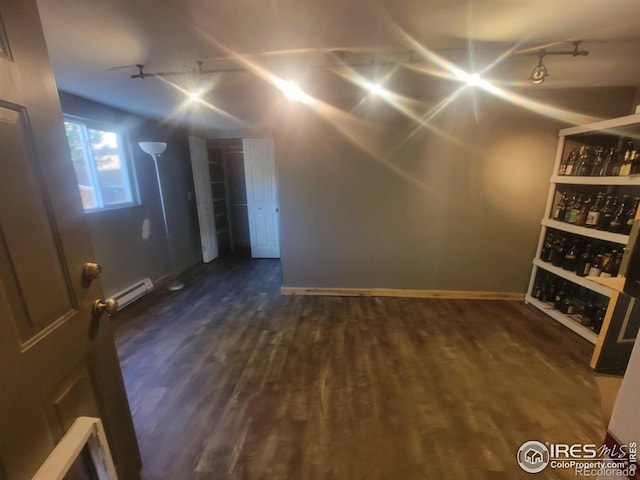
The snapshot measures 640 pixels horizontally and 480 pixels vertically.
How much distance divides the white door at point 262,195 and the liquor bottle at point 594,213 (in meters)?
3.50

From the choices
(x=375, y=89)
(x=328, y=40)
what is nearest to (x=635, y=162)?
(x=375, y=89)

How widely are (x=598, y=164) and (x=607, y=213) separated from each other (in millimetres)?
482

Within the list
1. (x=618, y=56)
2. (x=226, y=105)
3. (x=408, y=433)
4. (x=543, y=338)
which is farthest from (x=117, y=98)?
(x=543, y=338)

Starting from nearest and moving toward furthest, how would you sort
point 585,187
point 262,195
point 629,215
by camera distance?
point 629,215
point 585,187
point 262,195

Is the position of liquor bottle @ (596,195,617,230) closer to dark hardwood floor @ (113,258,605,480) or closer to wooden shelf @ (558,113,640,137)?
wooden shelf @ (558,113,640,137)

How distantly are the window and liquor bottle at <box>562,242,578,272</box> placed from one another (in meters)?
4.57

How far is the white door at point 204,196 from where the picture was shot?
4.23 meters

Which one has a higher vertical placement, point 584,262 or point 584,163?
point 584,163

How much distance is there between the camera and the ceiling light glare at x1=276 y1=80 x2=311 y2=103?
2389 mm

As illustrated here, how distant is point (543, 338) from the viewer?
242 cm

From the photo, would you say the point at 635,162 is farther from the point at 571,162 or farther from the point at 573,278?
the point at 573,278

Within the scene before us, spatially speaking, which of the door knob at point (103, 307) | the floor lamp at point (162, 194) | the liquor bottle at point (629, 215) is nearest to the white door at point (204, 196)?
the floor lamp at point (162, 194)

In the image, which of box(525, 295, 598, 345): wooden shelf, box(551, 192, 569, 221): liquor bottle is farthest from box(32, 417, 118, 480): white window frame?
box(551, 192, 569, 221): liquor bottle

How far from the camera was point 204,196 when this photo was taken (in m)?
4.44
